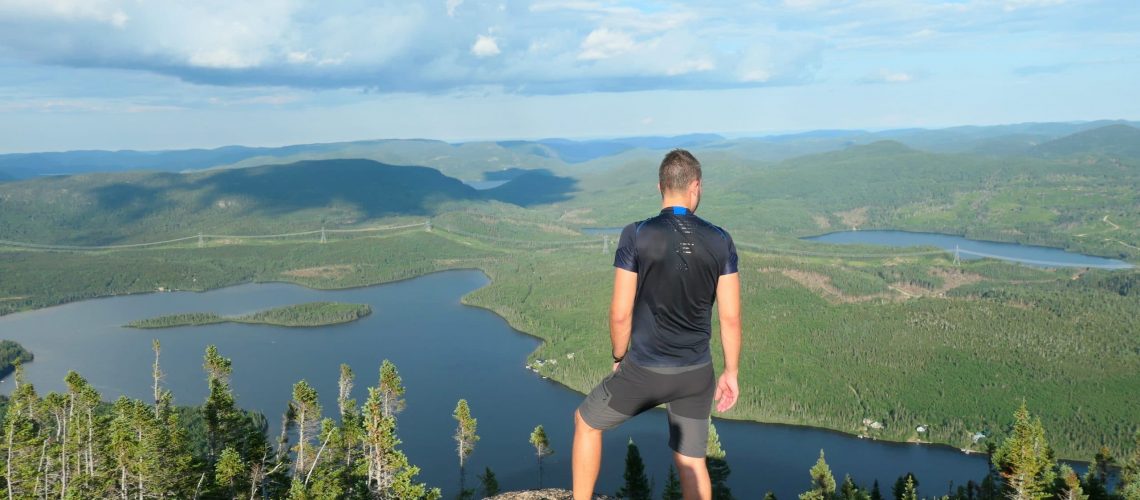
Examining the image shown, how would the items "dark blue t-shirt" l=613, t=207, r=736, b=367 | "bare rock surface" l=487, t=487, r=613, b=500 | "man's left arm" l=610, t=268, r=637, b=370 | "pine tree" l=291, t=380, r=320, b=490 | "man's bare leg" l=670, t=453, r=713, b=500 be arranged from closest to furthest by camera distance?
"dark blue t-shirt" l=613, t=207, r=736, b=367 → "man's left arm" l=610, t=268, r=637, b=370 → "man's bare leg" l=670, t=453, r=713, b=500 → "bare rock surface" l=487, t=487, r=613, b=500 → "pine tree" l=291, t=380, r=320, b=490

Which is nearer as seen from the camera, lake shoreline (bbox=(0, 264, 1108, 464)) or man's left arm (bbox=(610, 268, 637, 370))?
man's left arm (bbox=(610, 268, 637, 370))

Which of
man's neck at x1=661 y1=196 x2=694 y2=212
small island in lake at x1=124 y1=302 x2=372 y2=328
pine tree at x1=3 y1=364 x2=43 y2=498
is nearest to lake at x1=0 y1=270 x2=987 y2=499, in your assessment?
small island in lake at x1=124 y1=302 x2=372 y2=328

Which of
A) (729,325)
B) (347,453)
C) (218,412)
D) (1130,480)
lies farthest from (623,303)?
(1130,480)

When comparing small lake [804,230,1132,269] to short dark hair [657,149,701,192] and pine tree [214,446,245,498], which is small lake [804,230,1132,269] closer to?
pine tree [214,446,245,498]

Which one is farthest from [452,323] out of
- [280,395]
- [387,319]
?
[280,395]

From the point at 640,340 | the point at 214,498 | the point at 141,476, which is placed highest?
the point at 640,340

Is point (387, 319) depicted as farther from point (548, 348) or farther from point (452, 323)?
point (548, 348)

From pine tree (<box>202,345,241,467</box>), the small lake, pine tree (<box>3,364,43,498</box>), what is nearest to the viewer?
pine tree (<box>3,364,43,498</box>)

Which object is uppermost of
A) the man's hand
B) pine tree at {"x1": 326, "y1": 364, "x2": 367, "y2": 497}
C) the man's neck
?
the man's neck

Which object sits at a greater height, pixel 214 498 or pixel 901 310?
pixel 214 498
